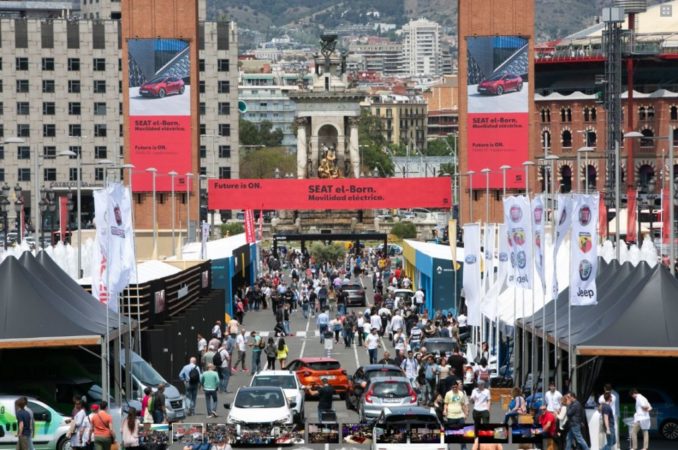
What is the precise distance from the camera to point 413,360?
4403 cm

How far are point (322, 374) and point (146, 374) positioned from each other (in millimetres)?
5794

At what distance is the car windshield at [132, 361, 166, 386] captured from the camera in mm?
36469

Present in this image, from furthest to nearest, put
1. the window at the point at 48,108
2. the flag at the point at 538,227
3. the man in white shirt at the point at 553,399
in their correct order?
the window at the point at 48,108, the flag at the point at 538,227, the man in white shirt at the point at 553,399

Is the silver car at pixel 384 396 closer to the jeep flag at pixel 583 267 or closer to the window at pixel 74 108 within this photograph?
the jeep flag at pixel 583 267

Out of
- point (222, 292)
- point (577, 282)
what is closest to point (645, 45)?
point (222, 292)

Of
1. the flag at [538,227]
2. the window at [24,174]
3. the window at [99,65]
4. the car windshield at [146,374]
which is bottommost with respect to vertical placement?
the car windshield at [146,374]

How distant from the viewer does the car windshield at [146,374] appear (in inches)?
1436

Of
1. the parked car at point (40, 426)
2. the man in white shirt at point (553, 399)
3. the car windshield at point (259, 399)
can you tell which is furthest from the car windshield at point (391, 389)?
the parked car at point (40, 426)

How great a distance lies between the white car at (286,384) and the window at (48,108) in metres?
111

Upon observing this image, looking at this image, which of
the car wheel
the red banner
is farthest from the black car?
the red banner

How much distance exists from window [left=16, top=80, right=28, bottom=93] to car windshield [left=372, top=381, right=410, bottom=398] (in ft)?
367

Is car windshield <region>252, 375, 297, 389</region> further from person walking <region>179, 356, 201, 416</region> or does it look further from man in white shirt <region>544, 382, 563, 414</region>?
man in white shirt <region>544, 382, 563, 414</region>

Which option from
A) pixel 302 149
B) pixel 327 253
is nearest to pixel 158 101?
pixel 327 253

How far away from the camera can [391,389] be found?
36.1m
